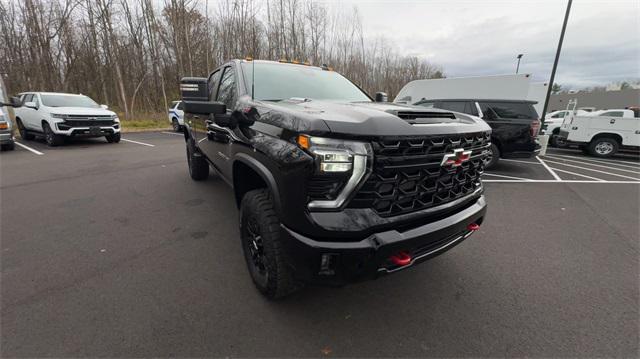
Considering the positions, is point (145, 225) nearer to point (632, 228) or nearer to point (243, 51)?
point (632, 228)

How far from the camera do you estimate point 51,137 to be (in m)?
8.95

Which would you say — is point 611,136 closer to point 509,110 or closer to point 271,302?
point 509,110

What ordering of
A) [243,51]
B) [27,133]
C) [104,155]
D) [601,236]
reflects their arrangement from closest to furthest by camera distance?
[601,236] → [104,155] → [27,133] → [243,51]

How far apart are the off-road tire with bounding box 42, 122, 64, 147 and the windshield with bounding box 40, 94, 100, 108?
72cm

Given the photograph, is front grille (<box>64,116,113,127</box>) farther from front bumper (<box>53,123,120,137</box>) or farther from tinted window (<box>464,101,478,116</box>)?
tinted window (<box>464,101,478,116</box>)

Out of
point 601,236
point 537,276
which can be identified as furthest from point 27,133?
point 601,236

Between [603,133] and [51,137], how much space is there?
18.5 metres

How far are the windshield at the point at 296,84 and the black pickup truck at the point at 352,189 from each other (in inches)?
19.1

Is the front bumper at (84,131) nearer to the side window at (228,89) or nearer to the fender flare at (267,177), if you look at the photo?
the side window at (228,89)

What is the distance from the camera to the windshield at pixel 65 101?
9164 mm

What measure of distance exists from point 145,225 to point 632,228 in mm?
6426

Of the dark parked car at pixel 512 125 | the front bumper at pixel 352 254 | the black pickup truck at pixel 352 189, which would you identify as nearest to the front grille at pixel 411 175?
the black pickup truck at pixel 352 189

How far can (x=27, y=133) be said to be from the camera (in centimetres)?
1044

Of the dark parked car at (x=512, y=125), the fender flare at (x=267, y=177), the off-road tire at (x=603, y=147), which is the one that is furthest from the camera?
the off-road tire at (x=603, y=147)
